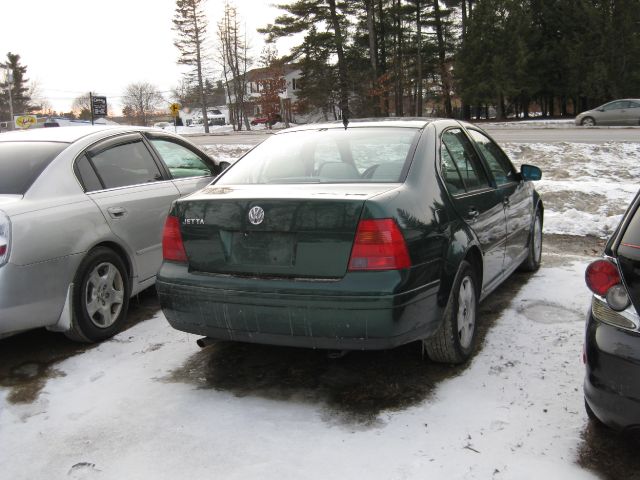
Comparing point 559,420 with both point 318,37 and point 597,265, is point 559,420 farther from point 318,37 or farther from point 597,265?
point 318,37

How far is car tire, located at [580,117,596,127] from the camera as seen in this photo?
28.3 m

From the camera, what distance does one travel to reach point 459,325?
3664 millimetres

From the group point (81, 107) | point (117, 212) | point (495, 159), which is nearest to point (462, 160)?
point (495, 159)

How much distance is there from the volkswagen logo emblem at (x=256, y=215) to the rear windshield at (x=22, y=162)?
1.76 meters

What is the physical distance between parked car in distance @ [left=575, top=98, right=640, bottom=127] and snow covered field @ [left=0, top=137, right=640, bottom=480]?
26141 mm

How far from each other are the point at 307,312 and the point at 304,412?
546 millimetres

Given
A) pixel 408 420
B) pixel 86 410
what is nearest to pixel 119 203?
pixel 86 410

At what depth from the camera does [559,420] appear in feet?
9.95

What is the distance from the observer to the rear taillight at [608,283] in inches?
98.6

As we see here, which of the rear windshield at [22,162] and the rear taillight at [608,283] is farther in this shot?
the rear windshield at [22,162]

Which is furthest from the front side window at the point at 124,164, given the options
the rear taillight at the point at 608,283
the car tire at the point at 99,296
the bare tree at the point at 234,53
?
the bare tree at the point at 234,53

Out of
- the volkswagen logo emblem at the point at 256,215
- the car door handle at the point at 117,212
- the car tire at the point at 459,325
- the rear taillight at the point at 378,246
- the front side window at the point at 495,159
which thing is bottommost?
the car tire at the point at 459,325

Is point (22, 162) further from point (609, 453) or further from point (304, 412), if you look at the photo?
point (609, 453)

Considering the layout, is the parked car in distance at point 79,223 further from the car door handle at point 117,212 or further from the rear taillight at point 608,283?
the rear taillight at point 608,283
